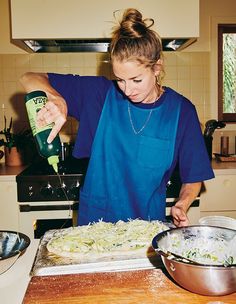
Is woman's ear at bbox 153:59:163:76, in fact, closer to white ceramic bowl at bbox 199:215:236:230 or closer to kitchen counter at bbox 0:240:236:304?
white ceramic bowl at bbox 199:215:236:230

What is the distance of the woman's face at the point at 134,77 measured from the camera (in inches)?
50.1

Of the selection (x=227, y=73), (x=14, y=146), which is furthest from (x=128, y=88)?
(x=227, y=73)

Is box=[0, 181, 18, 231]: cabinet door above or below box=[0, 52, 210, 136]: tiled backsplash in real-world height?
below

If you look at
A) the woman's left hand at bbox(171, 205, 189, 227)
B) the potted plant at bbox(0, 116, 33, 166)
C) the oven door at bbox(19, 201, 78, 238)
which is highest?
the potted plant at bbox(0, 116, 33, 166)

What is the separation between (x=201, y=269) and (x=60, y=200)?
1637 millimetres

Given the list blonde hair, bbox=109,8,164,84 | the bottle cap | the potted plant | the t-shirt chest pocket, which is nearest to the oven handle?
the potted plant

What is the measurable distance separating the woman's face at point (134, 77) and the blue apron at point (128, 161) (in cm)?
15

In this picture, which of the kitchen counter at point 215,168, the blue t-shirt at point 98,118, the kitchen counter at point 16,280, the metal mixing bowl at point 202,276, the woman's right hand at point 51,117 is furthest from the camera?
the kitchen counter at point 215,168

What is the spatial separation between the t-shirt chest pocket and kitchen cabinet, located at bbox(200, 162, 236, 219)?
1.11m

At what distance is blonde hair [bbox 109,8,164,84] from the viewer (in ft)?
4.19

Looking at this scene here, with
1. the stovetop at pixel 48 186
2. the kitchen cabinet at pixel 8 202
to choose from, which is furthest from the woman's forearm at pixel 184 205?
the kitchen cabinet at pixel 8 202

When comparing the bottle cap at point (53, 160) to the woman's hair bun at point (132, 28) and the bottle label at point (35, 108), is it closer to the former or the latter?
the bottle label at point (35, 108)

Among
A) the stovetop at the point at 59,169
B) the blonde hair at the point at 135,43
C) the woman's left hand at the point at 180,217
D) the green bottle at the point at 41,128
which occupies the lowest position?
the woman's left hand at the point at 180,217

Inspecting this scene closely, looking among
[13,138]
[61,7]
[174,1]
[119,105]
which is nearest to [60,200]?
[13,138]
